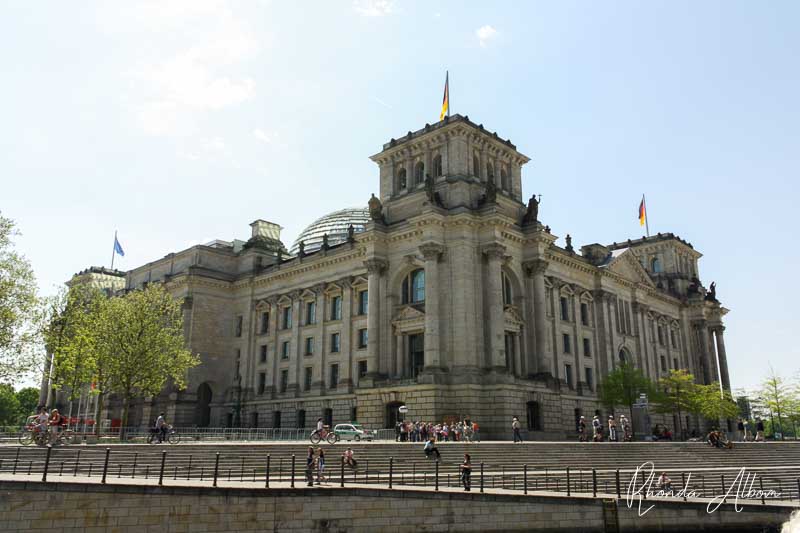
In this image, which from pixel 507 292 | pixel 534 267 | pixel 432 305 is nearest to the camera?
pixel 432 305

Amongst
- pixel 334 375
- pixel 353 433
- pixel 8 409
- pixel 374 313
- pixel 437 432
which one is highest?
pixel 374 313

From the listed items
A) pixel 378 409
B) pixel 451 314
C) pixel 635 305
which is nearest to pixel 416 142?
pixel 451 314

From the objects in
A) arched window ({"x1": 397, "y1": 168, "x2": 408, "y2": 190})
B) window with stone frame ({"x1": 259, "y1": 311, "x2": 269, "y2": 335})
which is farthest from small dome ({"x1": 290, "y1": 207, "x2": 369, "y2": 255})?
arched window ({"x1": 397, "y1": 168, "x2": 408, "y2": 190})

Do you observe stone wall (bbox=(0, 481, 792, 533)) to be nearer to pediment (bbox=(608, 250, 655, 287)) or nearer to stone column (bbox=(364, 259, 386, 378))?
stone column (bbox=(364, 259, 386, 378))

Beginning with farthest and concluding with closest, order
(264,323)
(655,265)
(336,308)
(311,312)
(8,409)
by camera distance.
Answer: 1. (8,409)
2. (655,265)
3. (264,323)
4. (311,312)
5. (336,308)

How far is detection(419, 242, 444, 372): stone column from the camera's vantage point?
50.0 meters

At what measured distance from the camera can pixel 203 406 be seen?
70.7 m

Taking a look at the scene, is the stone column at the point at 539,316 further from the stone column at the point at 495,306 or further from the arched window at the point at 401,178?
the arched window at the point at 401,178

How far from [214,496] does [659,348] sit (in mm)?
69343

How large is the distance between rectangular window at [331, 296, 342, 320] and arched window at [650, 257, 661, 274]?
49.1m

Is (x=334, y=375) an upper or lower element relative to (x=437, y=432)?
upper

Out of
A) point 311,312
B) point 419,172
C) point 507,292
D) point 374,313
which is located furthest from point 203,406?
point 507,292

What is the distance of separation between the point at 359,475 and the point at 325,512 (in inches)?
292

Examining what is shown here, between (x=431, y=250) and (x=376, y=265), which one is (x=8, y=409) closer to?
(x=376, y=265)
